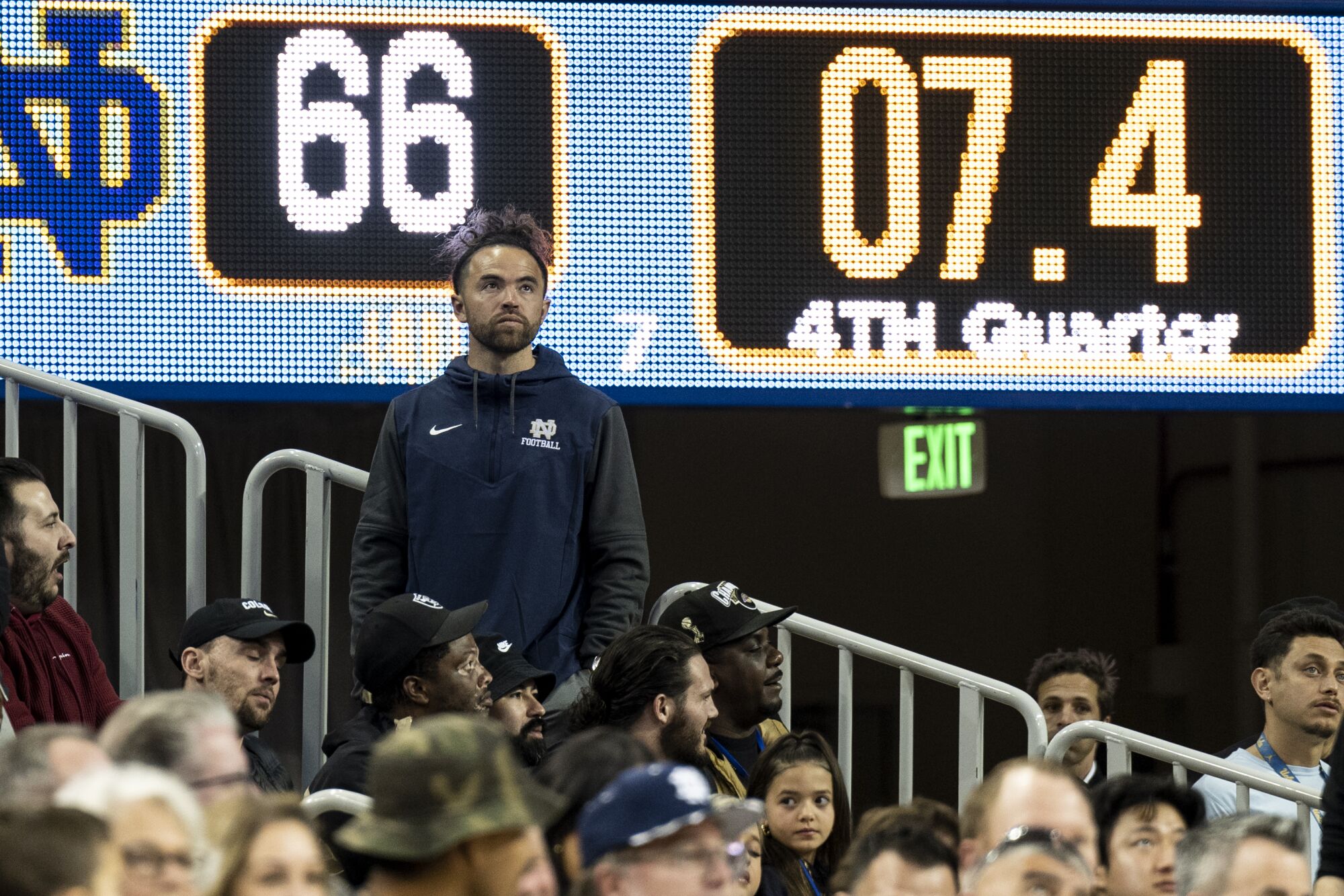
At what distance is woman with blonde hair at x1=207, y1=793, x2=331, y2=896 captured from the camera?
10.5 ft

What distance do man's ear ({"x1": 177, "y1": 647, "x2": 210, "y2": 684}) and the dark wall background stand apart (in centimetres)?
479

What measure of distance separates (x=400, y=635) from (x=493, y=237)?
1309 millimetres

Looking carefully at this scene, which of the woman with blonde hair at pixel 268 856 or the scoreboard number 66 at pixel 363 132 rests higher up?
the scoreboard number 66 at pixel 363 132

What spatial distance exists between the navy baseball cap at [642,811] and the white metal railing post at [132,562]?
274 centimetres

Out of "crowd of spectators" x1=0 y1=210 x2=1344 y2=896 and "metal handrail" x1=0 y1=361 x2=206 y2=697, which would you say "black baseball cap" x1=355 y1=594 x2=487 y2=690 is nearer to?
"crowd of spectators" x1=0 y1=210 x2=1344 y2=896

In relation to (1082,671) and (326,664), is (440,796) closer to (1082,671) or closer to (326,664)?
(326,664)

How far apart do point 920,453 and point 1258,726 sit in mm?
2394

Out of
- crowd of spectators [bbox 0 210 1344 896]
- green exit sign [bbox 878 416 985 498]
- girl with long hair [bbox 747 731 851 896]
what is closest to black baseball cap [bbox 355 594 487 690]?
crowd of spectators [bbox 0 210 1344 896]

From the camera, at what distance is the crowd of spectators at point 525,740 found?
3236mm

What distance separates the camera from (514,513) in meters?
5.91

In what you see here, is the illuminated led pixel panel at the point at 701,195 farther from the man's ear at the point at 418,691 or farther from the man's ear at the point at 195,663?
the man's ear at the point at 418,691

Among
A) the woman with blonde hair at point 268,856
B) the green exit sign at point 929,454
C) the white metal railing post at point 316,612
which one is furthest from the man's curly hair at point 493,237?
the green exit sign at point 929,454

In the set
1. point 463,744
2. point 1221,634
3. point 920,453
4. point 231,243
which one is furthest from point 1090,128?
point 1221,634

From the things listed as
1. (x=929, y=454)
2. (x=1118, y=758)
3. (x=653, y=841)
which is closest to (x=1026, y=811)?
(x=653, y=841)
